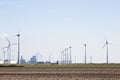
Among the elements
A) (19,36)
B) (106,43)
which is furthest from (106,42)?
(19,36)

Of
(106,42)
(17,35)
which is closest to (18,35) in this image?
(17,35)

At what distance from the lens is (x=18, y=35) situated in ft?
592

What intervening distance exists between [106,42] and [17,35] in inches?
1741

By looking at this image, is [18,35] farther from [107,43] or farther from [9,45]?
[107,43]

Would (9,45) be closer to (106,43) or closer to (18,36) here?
(18,36)

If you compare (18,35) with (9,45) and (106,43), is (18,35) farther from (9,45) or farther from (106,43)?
(106,43)

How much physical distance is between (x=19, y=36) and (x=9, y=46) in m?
6.95

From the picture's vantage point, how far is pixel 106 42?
557ft

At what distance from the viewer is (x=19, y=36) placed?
17975 centimetres

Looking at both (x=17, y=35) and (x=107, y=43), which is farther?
(x=17, y=35)

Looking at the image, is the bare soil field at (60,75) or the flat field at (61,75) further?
the flat field at (61,75)

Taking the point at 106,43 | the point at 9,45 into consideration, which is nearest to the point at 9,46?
the point at 9,45

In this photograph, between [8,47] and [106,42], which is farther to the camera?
[8,47]

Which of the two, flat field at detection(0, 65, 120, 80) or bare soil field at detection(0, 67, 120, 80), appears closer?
bare soil field at detection(0, 67, 120, 80)
